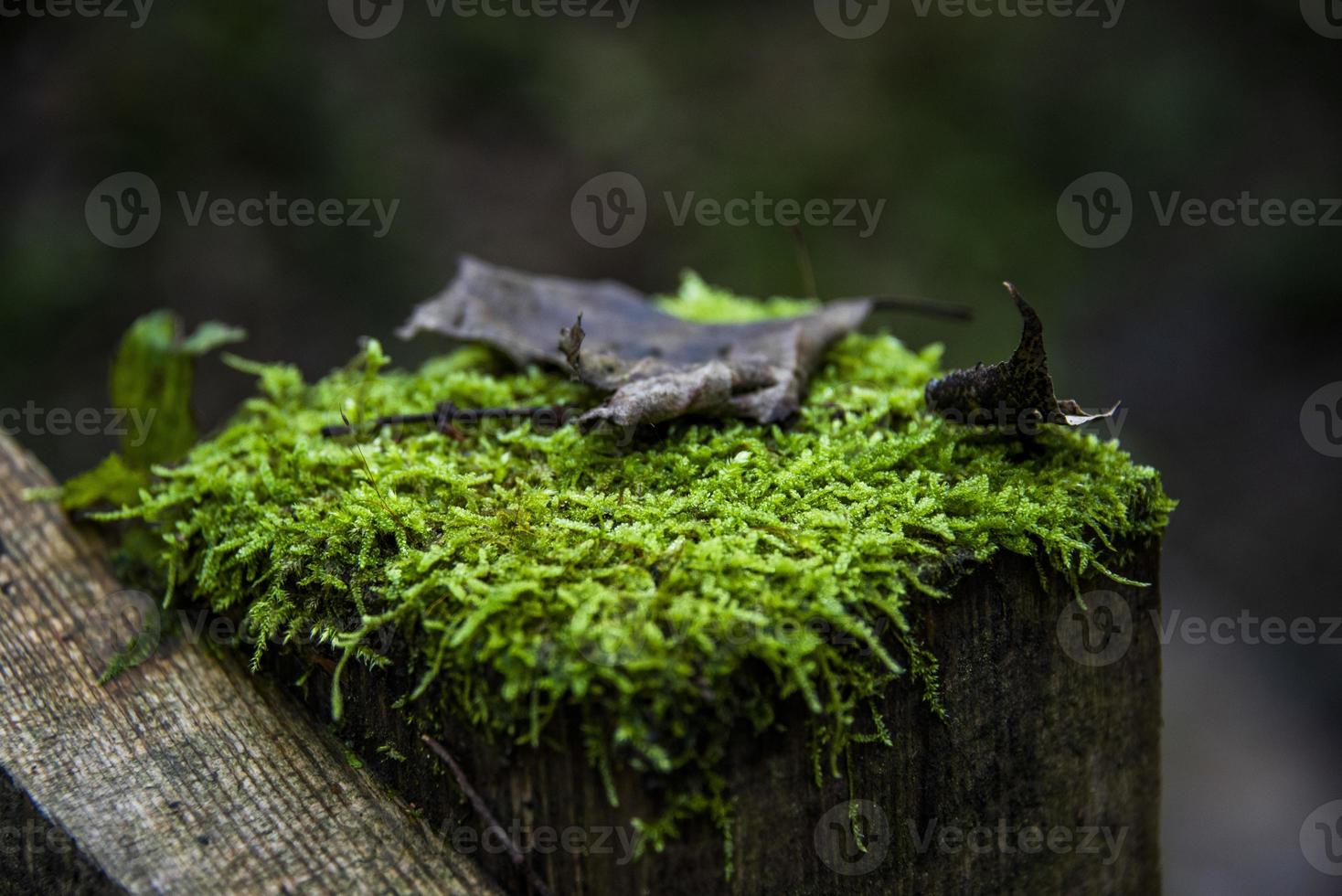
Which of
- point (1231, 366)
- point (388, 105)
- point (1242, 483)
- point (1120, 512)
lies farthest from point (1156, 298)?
point (1120, 512)

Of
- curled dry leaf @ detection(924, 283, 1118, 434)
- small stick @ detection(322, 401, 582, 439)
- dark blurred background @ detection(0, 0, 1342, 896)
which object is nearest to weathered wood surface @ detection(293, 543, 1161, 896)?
curled dry leaf @ detection(924, 283, 1118, 434)

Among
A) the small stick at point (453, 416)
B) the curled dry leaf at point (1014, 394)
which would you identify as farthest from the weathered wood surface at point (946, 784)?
the small stick at point (453, 416)

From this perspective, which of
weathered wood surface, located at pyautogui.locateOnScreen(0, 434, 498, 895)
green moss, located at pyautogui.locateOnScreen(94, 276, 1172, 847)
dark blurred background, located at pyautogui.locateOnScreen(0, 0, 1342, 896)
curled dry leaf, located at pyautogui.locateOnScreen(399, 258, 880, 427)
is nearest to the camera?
green moss, located at pyautogui.locateOnScreen(94, 276, 1172, 847)

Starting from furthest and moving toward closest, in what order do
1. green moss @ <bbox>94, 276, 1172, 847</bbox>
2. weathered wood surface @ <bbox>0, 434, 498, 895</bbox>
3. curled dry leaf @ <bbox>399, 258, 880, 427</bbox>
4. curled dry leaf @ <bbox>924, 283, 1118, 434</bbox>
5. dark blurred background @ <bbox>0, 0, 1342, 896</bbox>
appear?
dark blurred background @ <bbox>0, 0, 1342, 896</bbox>
curled dry leaf @ <bbox>399, 258, 880, 427</bbox>
curled dry leaf @ <bbox>924, 283, 1118, 434</bbox>
weathered wood surface @ <bbox>0, 434, 498, 895</bbox>
green moss @ <bbox>94, 276, 1172, 847</bbox>

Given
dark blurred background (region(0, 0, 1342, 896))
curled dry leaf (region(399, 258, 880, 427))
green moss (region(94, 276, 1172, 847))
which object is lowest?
green moss (region(94, 276, 1172, 847))

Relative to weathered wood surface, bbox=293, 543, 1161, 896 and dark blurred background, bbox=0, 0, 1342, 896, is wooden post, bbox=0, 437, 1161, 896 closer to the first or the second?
weathered wood surface, bbox=293, 543, 1161, 896

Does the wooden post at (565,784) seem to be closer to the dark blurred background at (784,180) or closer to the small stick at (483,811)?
the small stick at (483,811)

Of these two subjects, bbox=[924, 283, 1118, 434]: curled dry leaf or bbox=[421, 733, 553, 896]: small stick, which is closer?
bbox=[421, 733, 553, 896]: small stick

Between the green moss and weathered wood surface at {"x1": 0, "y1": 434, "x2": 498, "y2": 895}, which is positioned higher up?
the green moss
